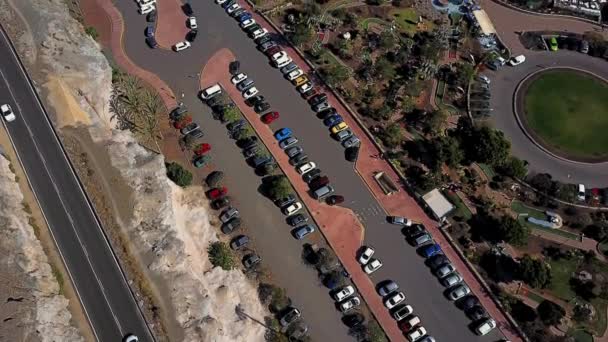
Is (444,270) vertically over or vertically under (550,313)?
over

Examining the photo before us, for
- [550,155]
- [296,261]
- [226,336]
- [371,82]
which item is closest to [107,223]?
[226,336]

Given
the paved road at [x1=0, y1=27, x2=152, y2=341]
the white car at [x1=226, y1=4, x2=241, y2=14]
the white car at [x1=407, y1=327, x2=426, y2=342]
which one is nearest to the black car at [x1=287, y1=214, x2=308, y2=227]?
the white car at [x1=407, y1=327, x2=426, y2=342]

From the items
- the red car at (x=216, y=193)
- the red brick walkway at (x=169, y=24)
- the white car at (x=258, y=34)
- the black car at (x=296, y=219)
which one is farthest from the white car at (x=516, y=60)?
the red brick walkway at (x=169, y=24)

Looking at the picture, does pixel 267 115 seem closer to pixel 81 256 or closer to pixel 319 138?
pixel 319 138

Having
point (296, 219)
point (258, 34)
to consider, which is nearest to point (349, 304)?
point (296, 219)

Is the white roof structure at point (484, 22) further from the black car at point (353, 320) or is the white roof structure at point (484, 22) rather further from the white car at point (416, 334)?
the black car at point (353, 320)

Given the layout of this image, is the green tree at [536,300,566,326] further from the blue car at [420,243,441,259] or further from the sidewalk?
the sidewalk

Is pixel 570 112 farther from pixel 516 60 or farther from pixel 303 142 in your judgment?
pixel 303 142
